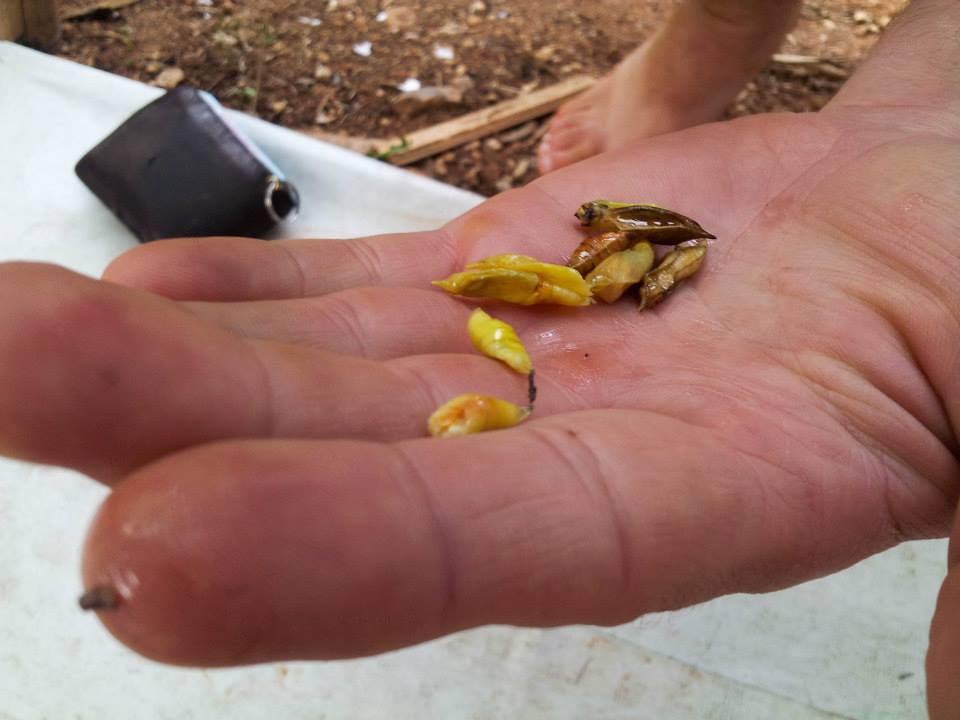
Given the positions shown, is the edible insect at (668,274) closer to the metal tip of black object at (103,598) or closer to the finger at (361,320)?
the finger at (361,320)

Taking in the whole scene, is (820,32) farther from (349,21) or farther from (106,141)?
(106,141)

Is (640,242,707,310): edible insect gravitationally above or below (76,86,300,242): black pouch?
above

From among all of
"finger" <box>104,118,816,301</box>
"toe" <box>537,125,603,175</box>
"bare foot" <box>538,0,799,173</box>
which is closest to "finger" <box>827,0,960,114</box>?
"finger" <box>104,118,816,301</box>

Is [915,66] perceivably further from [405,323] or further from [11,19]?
[11,19]

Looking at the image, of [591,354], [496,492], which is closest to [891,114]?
[591,354]

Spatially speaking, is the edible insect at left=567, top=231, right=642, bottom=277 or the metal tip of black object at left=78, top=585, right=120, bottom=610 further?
the edible insect at left=567, top=231, right=642, bottom=277

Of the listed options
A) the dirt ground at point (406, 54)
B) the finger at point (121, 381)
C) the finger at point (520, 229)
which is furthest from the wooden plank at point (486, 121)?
the finger at point (121, 381)

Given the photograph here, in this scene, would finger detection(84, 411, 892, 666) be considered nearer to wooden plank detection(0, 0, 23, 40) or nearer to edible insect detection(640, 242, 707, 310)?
edible insect detection(640, 242, 707, 310)
